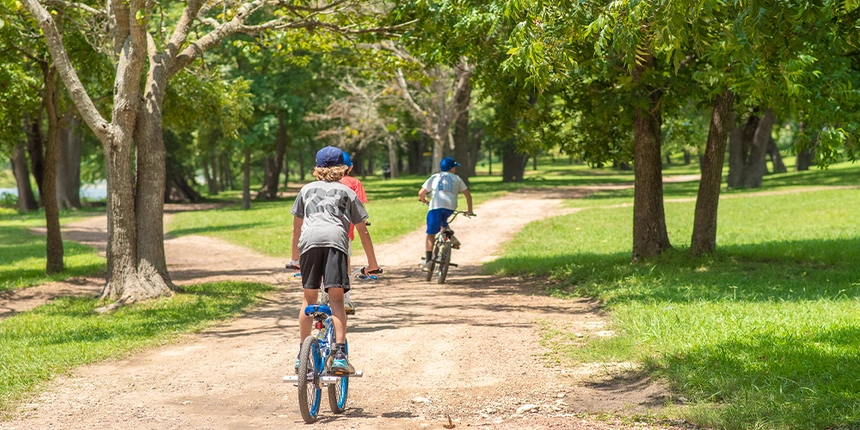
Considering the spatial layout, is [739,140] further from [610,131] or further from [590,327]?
[590,327]

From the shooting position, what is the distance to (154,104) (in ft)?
43.5

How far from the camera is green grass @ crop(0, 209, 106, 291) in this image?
16.4 metres

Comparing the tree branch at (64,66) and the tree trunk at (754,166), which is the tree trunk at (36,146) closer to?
the tree branch at (64,66)

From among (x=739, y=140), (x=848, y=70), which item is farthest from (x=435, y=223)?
(x=739, y=140)

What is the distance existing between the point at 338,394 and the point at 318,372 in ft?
1.27

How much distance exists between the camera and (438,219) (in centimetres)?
1391

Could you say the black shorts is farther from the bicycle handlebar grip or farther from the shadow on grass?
the shadow on grass

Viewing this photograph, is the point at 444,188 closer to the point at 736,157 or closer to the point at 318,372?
the point at 318,372

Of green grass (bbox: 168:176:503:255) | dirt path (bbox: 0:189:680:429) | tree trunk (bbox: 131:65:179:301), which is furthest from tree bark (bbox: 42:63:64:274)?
dirt path (bbox: 0:189:680:429)

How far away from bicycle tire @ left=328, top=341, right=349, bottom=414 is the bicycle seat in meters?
0.25

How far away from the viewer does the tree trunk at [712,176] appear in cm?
1367

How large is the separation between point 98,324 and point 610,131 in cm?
858

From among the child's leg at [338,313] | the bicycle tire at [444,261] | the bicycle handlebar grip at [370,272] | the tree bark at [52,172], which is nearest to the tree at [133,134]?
the tree bark at [52,172]

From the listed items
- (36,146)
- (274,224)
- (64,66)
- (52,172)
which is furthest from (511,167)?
(64,66)
